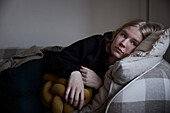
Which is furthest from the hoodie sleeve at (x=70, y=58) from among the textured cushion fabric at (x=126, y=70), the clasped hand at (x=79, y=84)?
the textured cushion fabric at (x=126, y=70)

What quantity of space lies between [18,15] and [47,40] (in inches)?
13.8

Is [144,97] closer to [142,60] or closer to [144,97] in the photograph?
[144,97]

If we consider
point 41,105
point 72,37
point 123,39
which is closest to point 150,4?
point 123,39

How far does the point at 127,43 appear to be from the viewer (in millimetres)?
766

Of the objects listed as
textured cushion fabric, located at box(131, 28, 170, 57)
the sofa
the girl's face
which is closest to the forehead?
the girl's face

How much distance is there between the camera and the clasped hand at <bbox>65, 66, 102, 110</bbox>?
0.56 meters

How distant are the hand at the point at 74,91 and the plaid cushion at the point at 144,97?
11cm

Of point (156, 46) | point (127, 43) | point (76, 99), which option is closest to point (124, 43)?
point (127, 43)

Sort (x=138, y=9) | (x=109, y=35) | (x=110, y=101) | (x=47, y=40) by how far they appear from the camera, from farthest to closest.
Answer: (x=47, y=40) → (x=138, y=9) → (x=109, y=35) → (x=110, y=101)

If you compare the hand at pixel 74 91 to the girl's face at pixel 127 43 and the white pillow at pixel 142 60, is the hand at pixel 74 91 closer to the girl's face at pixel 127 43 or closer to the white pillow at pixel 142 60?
the white pillow at pixel 142 60

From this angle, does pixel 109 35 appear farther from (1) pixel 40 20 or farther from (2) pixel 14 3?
(2) pixel 14 3

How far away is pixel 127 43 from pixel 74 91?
1.27 ft

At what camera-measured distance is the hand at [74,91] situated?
56 centimetres

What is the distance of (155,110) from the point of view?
55cm
